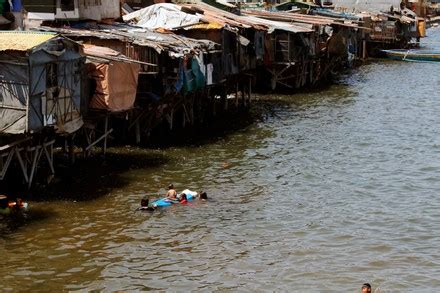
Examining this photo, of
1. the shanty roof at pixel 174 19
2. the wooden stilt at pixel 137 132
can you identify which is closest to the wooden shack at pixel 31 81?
the wooden stilt at pixel 137 132

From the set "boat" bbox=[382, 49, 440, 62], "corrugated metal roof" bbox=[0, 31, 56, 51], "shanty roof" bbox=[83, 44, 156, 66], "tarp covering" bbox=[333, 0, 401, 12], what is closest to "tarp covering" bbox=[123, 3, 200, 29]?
"shanty roof" bbox=[83, 44, 156, 66]

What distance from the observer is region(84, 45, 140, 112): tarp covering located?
19.2 metres

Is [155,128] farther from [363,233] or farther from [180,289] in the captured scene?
[180,289]

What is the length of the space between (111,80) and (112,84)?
12 centimetres

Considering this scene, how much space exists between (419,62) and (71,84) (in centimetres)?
4439

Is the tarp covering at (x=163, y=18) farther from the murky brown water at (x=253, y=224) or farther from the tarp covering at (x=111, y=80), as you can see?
the tarp covering at (x=111, y=80)

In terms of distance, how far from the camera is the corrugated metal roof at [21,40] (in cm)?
1600

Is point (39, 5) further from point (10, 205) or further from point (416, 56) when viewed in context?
point (416, 56)

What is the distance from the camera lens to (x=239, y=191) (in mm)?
19266

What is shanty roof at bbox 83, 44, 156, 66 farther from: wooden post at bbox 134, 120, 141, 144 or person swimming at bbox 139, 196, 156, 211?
person swimming at bbox 139, 196, 156, 211

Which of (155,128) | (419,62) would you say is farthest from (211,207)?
(419,62)

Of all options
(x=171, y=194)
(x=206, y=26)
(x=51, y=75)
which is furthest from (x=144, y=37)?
(x=171, y=194)

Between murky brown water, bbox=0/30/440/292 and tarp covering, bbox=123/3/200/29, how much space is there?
4776 mm

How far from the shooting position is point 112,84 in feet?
63.7
